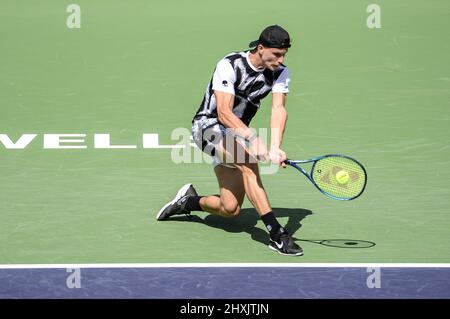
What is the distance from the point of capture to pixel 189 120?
1266 cm

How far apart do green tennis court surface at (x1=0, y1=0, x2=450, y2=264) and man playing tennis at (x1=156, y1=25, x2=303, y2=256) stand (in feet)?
1.07

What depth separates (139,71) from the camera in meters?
14.2

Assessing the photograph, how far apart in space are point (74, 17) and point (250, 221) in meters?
7.97

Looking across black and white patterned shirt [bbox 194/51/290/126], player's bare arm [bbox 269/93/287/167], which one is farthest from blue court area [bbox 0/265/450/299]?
black and white patterned shirt [bbox 194/51/290/126]

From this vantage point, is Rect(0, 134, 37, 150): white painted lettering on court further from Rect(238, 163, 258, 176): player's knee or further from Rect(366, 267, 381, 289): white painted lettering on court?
Rect(366, 267, 381, 289): white painted lettering on court

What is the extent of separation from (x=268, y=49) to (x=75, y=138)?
4194 millimetres

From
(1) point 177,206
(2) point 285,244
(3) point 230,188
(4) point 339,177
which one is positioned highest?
(4) point 339,177

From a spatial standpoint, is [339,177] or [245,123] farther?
[245,123]

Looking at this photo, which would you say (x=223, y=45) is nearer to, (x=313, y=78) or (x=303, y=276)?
(x=313, y=78)

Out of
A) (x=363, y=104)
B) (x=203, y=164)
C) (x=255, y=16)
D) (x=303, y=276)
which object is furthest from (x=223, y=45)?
(x=303, y=276)

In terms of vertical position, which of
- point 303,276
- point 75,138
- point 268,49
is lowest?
point 303,276

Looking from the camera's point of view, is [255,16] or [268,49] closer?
[268,49]

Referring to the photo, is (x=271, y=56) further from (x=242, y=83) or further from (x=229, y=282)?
(x=229, y=282)

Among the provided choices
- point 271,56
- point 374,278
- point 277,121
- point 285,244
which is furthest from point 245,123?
point 374,278
